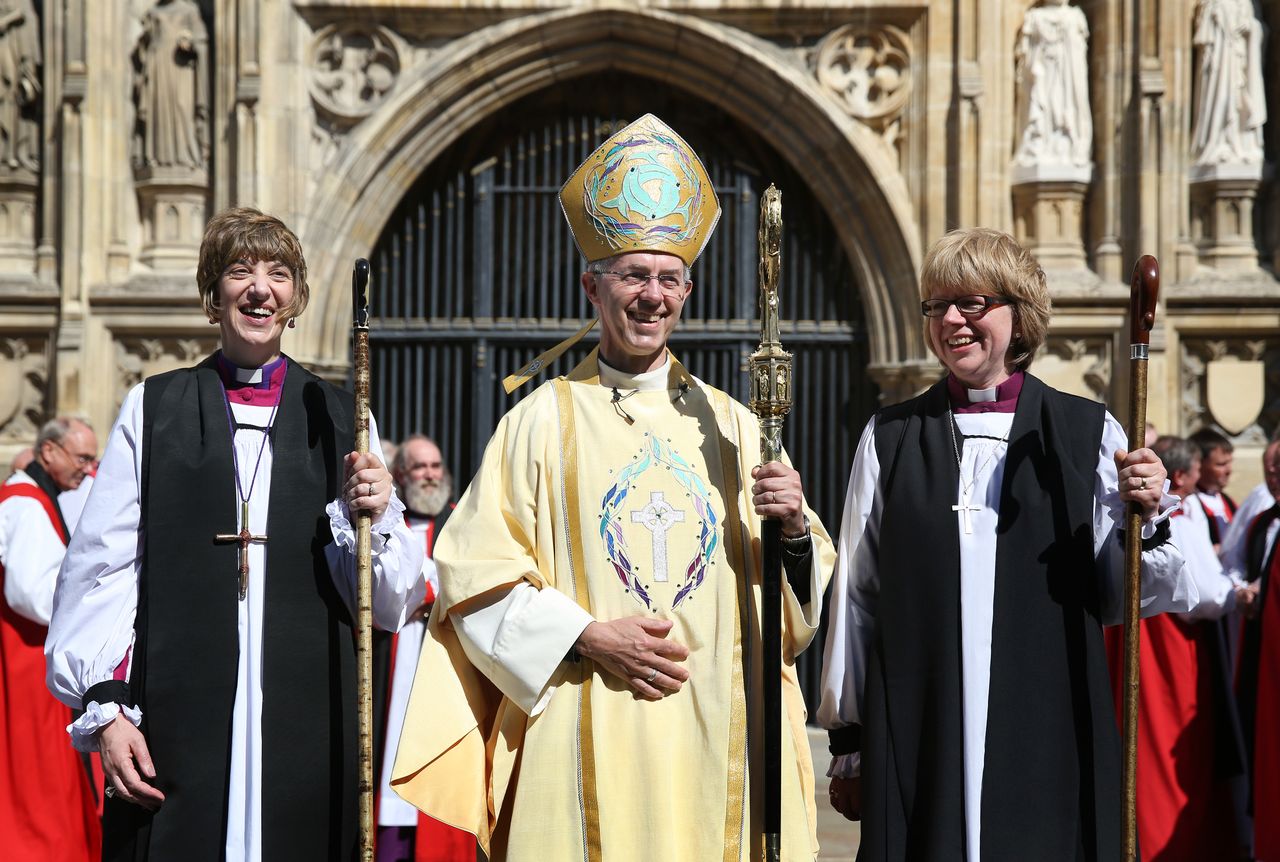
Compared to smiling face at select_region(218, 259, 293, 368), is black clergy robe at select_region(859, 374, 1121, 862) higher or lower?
lower

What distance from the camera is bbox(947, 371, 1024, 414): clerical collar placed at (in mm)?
3420

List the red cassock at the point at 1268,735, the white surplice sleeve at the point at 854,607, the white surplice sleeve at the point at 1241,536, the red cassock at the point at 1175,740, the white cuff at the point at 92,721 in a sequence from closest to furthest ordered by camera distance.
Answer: the white cuff at the point at 92,721
the white surplice sleeve at the point at 854,607
the red cassock at the point at 1268,735
the red cassock at the point at 1175,740
the white surplice sleeve at the point at 1241,536

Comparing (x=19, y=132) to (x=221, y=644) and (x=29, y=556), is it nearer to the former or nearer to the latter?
(x=29, y=556)

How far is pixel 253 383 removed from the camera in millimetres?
3492

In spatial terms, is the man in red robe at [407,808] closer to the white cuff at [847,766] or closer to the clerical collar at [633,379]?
the clerical collar at [633,379]

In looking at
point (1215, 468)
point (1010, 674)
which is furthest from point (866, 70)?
point (1010, 674)

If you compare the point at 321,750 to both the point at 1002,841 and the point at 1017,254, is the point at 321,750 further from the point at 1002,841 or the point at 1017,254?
the point at 1017,254

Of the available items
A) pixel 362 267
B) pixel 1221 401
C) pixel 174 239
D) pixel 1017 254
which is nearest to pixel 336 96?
pixel 174 239

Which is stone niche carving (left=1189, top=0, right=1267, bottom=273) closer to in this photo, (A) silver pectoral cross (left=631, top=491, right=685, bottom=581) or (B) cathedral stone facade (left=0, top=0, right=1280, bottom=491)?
(B) cathedral stone facade (left=0, top=0, right=1280, bottom=491)

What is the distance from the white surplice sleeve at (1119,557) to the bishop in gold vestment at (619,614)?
0.58 metres

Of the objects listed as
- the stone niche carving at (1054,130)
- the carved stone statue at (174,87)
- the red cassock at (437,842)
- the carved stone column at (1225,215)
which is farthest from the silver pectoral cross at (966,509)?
the carved stone statue at (174,87)

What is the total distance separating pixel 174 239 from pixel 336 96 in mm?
1251

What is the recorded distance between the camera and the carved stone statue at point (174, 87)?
8852mm

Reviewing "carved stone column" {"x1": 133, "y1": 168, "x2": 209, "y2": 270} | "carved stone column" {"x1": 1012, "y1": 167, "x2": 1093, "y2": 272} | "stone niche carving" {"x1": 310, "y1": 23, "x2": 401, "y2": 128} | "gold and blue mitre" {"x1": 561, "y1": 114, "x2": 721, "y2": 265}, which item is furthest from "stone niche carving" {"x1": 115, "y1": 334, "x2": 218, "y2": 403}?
"gold and blue mitre" {"x1": 561, "y1": 114, "x2": 721, "y2": 265}
